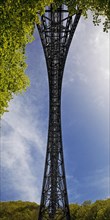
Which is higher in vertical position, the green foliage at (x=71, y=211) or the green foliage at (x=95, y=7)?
the green foliage at (x=71, y=211)

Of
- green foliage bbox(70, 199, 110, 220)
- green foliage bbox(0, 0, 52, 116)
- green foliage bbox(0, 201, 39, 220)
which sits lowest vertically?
green foliage bbox(0, 0, 52, 116)

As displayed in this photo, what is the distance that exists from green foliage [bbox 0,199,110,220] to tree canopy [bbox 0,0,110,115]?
2943cm

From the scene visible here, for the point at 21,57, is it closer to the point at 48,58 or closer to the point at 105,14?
the point at 105,14

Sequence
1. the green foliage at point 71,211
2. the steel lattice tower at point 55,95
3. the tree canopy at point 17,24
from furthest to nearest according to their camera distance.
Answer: the green foliage at point 71,211 → the steel lattice tower at point 55,95 → the tree canopy at point 17,24

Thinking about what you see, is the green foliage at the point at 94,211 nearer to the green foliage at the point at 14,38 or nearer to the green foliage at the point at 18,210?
the green foliage at the point at 18,210

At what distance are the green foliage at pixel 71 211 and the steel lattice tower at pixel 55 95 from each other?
15.3 ft

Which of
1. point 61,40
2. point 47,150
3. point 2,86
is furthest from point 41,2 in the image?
point 47,150

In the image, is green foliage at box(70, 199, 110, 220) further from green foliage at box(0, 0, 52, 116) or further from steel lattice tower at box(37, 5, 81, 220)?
green foliage at box(0, 0, 52, 116)

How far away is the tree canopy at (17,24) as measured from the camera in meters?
14.1

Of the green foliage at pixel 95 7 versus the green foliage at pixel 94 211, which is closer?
the green foliage at pixel 95 7

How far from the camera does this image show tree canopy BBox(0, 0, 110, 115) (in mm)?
14070

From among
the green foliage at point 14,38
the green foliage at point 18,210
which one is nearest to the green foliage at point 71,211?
the green foliage at point 18,210

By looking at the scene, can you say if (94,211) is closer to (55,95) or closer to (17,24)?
(55,95)

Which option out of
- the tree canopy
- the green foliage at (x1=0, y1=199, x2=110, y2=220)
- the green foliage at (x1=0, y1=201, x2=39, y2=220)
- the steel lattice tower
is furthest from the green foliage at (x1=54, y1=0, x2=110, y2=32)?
the green foliage at (x1=0, y1=201, x2=39, y2=220)
